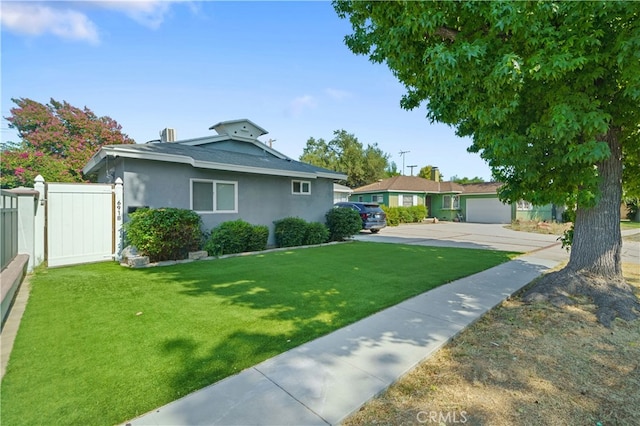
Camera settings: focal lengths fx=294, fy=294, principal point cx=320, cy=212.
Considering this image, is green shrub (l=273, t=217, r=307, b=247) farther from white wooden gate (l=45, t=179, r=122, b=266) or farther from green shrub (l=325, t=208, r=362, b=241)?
white wooden gate (l=45, t=179, r=122, b=266)

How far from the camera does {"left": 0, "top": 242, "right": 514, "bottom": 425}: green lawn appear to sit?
7.88 feet

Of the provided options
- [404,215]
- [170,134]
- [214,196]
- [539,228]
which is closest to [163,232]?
[214,196]

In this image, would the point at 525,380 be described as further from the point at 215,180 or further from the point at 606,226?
the point at 215,180

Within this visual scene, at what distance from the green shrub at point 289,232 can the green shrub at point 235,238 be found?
3.34ft

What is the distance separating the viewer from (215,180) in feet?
32.7

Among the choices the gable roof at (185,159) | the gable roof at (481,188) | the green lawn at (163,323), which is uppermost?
the gable roof at (481,188)

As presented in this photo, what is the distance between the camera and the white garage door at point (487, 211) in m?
25.3

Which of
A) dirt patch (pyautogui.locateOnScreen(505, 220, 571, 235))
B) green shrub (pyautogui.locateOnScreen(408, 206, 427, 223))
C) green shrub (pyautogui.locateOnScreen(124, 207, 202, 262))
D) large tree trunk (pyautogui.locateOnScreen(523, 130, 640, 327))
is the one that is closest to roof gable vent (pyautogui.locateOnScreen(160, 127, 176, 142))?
green shrub (pyautogui.locateOnScreen(124, 207, 202, 262))

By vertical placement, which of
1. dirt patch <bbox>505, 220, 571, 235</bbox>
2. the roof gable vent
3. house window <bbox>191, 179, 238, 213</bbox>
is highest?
the roof gable vent

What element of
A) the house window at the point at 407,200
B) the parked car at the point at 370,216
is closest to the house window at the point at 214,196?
the parked car at the point at 370,216

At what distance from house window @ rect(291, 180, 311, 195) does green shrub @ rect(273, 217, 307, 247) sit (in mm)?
1434

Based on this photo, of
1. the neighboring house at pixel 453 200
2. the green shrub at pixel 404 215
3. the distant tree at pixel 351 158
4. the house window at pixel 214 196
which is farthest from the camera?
the distant tree at pixel 351 158

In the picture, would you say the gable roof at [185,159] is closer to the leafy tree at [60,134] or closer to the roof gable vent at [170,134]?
the roof gable vent at [170,134]

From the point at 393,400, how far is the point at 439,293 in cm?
331
